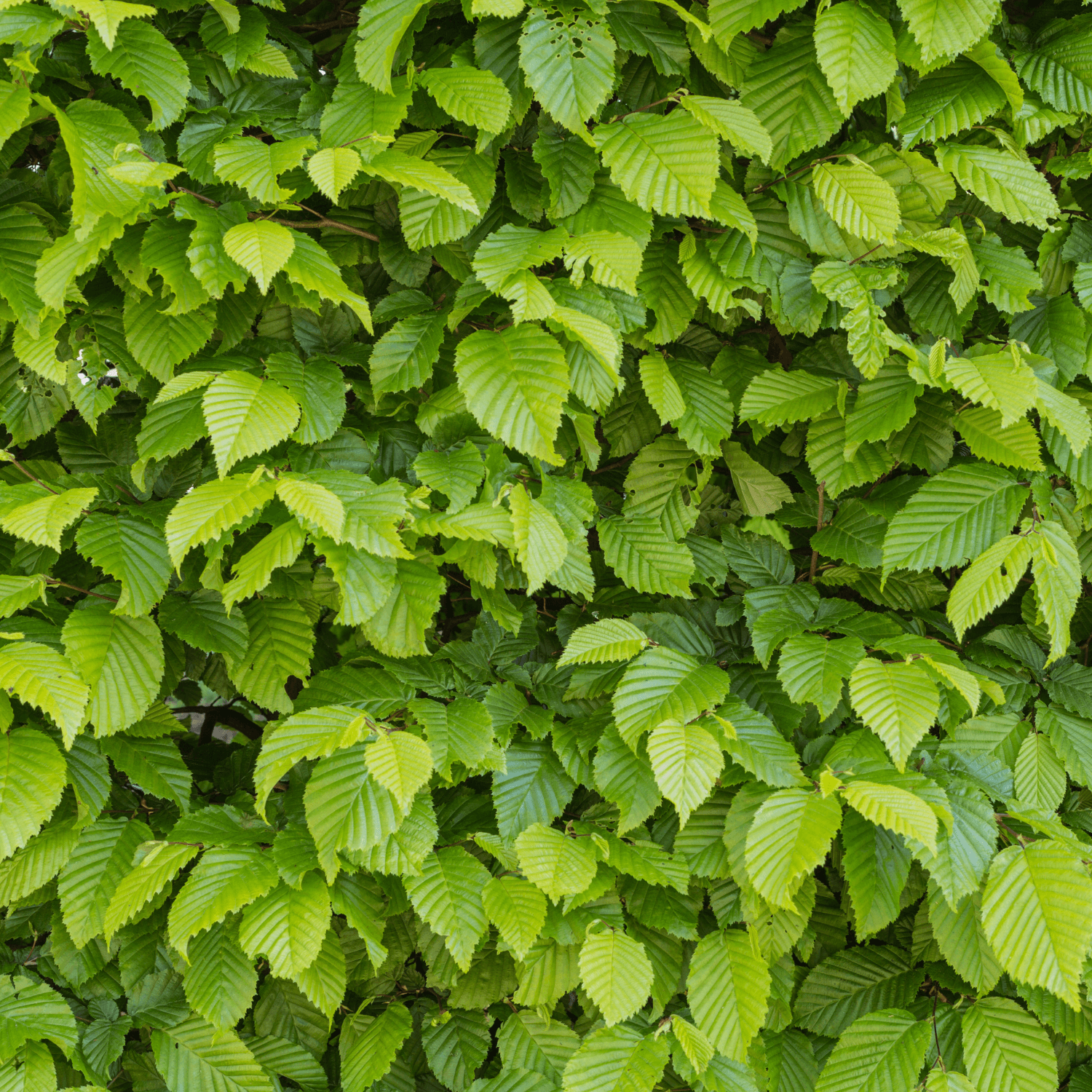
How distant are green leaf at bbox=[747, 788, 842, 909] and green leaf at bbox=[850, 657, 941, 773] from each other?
16cm

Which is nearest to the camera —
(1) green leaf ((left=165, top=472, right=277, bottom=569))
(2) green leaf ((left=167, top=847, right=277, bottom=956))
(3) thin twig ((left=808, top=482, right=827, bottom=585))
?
(1) green leaf ((left=165, top=472, right=277, bottom=569))

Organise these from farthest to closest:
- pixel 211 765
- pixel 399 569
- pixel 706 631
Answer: pixel 211 765 → pixel 706 631 → pixel 399 569

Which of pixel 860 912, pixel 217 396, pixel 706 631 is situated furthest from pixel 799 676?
pixel 217 396

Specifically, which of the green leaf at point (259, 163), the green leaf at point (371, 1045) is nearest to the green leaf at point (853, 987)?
the green leaf at point (371, 1045)

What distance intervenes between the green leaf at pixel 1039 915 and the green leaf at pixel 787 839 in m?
0.34

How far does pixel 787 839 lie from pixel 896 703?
1.01 feet

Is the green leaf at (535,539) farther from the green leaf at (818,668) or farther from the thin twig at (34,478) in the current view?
the thin twig at (34,478)

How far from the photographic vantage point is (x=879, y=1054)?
6.13ft

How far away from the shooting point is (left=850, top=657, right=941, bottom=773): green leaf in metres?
1.62

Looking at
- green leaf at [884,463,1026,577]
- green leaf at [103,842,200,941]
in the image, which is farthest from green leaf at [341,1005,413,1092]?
green leaf at [884,463,1026,577]

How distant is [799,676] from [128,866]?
4.38ft

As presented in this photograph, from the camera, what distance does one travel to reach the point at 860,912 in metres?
1.76

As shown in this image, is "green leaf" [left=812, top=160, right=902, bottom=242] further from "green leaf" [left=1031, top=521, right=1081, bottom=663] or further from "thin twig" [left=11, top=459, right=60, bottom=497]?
"thin twig" [left=11, top=459, right=60, bottom=497]

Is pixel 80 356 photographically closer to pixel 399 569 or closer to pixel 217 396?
pixel 217 396
